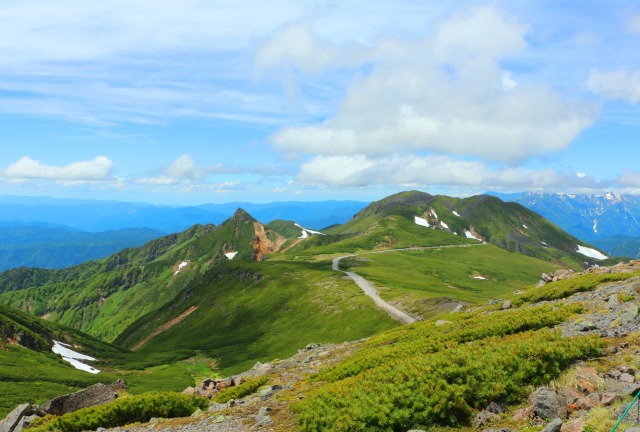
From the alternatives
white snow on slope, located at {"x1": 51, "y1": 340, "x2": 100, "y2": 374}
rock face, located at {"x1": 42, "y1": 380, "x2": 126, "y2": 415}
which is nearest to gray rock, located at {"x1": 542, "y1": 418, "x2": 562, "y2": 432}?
rock face, located at {"x1": 42, "y1": 380, "x2": 126, "y2": 415}

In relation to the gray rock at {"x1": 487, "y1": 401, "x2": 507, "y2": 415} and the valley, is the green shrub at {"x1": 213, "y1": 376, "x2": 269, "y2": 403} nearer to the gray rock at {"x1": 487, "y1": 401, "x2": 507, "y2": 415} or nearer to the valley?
the valley

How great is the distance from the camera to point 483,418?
53.1 ft

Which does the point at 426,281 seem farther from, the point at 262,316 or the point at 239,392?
the point at 239,392

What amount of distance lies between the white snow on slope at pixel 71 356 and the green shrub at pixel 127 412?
74184mm

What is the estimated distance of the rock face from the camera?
2908 centimetres

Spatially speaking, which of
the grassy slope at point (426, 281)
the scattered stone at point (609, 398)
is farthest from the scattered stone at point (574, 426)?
the grassy slope at point (426, 281)

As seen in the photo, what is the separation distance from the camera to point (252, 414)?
2109 centimetres

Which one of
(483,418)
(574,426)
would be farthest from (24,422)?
(574,426)

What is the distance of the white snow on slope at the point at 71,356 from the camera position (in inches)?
3445

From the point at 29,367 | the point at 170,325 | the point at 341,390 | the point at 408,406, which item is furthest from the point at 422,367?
the point at 170,325

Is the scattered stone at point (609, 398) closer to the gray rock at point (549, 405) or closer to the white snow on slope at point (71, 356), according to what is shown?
the gray rock at point (549, 405)

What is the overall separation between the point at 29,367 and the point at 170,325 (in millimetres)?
101706

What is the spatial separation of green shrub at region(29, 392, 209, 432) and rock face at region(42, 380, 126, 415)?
710cm

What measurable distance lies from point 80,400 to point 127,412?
34.2ft
